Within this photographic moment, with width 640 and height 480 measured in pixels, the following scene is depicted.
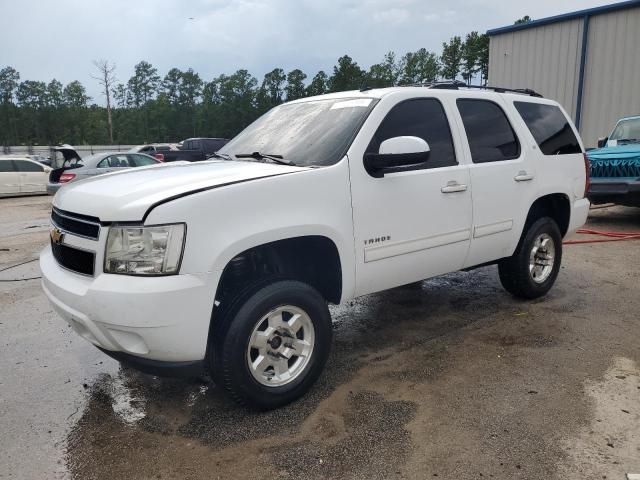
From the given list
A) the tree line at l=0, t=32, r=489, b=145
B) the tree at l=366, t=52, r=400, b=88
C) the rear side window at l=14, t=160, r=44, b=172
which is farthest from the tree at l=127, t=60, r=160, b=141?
the rear side window at l=14, t=160, r=44, b=172

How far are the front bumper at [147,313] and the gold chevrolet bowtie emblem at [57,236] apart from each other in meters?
0.34

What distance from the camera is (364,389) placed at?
11.1ft

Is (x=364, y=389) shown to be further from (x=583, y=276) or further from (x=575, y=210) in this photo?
(x=583, y=276)

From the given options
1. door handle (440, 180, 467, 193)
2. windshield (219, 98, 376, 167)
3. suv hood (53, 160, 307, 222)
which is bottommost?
door handle (440, 180, 467, 193)

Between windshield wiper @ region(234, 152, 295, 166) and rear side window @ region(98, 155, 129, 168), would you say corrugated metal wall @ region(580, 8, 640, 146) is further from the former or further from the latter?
windshield wiper @ region(234, 152, 295, 166)

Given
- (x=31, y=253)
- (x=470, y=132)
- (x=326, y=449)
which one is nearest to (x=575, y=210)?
(x=470, y=132)

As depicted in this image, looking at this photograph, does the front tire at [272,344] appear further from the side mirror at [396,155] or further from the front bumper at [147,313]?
the side mirror at [396,155]

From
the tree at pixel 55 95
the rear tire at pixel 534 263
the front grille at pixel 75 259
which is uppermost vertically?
the tree at pixel 55 95

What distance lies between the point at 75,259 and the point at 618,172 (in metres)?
9.01

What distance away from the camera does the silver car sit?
46.5 feet

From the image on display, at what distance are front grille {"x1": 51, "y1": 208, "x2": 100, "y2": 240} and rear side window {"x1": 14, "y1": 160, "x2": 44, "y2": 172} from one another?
17598 mm

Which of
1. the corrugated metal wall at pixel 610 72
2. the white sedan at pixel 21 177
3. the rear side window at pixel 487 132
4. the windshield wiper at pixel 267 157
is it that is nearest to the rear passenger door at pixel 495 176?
the rear side window at pixel 487 132

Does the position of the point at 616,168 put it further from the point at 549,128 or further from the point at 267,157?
the point at 267,157

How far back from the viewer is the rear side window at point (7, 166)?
17.7 m
